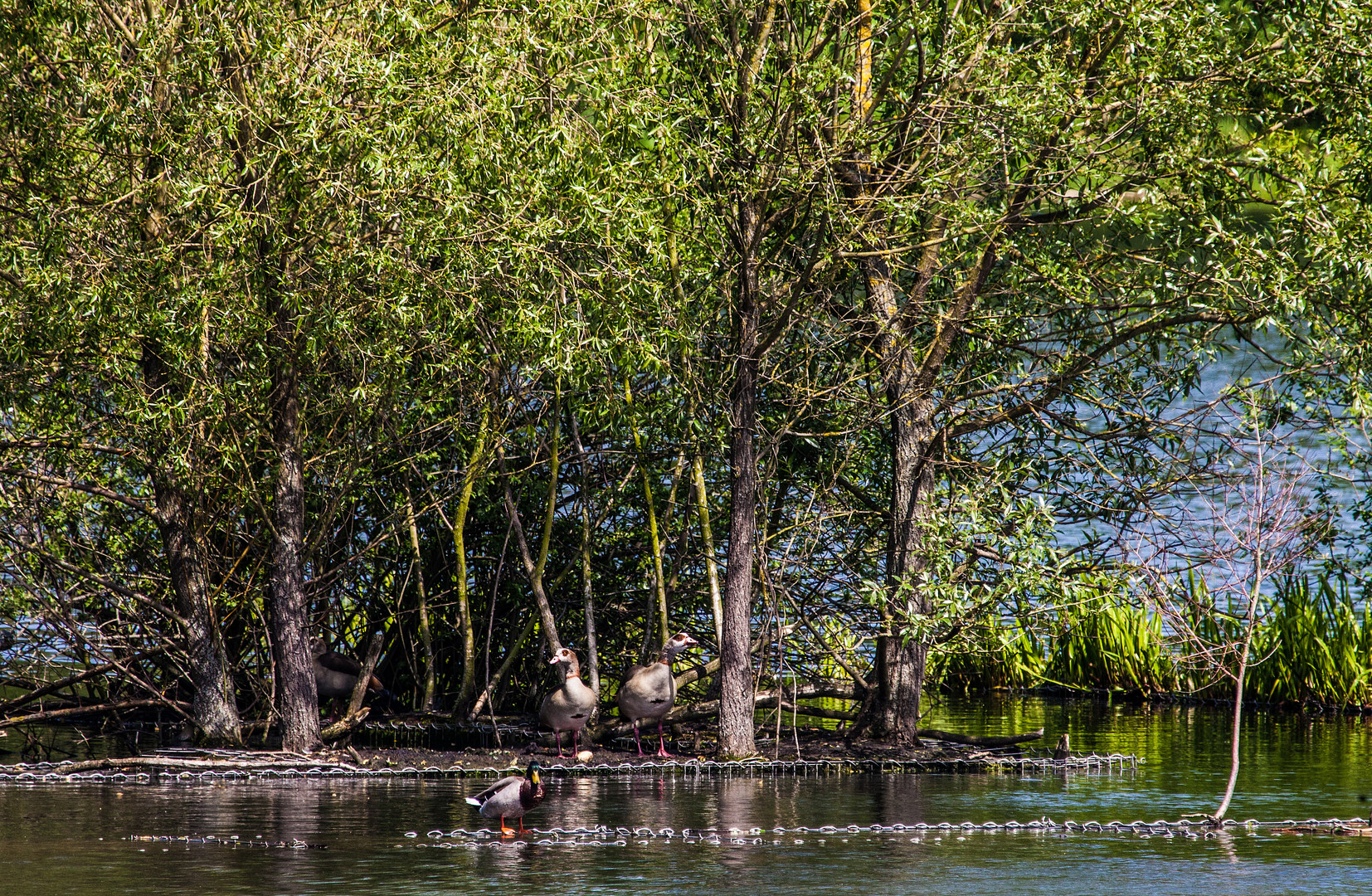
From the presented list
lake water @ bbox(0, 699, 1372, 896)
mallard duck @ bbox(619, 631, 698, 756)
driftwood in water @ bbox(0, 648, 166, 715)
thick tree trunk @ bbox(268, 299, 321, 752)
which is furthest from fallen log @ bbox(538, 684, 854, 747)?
driftwood in water @ bbox(0, 648, 166, 715)

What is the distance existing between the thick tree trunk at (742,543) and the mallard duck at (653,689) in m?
0.51

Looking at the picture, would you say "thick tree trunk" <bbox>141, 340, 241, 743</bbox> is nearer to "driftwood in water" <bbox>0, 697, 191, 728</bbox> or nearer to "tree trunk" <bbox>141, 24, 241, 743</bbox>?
"tree trunk" <bbox>141, 24, 241, 743</bbox>

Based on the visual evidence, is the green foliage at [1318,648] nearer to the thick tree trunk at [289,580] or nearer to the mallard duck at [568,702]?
the mallard duck at [568,702]

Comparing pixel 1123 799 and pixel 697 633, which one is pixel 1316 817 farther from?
pixel 697 633

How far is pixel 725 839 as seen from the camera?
35.5 feet

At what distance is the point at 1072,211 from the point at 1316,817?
582 centimetres

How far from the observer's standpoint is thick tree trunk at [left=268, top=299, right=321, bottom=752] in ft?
47.0

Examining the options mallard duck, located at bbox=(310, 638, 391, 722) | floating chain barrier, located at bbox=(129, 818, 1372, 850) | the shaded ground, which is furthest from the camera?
mallard duck, located at bbox=(310, 638, 391, 722)

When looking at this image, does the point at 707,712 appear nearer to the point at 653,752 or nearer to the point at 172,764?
the point at 653,752

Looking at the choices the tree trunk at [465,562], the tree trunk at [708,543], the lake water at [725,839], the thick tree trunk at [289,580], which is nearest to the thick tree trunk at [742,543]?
the tree trunk at [708,543]

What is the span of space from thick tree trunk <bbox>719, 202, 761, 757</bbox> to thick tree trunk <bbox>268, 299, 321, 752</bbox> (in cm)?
392

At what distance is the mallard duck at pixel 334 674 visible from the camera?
16344mm

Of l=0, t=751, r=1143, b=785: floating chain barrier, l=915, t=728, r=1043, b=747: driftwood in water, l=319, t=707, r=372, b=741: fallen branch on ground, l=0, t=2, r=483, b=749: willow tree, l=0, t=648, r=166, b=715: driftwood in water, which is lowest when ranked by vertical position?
l=0, t=751, r=1143, b=785: floating chain barrier

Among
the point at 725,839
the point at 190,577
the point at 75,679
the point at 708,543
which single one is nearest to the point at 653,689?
the point at 708,543
